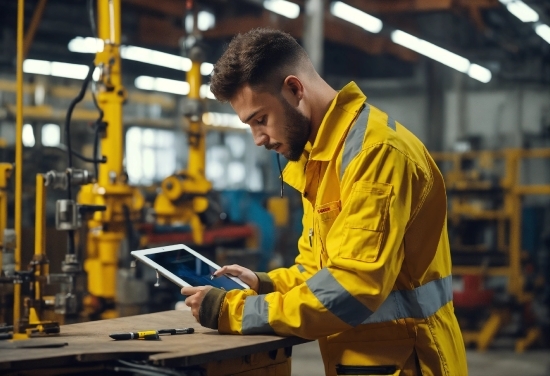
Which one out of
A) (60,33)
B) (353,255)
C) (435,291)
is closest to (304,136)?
(353,255)

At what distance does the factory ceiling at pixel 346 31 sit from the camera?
10383 millimetres

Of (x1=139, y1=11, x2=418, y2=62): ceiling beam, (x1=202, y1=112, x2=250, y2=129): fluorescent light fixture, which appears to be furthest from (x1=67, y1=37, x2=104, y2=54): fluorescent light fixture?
(x1=202, y1=112, x2=250, y2=129): fluorescent light fixture

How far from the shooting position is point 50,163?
8.84m

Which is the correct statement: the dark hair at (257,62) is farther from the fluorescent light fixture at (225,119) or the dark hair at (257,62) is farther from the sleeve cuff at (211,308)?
the fluorescent light fixture at (225,119)

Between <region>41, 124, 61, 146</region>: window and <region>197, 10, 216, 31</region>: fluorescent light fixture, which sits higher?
<region>197, 10, 216, 31</region>: fluorescent light fixture

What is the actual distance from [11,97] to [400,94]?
7.18m

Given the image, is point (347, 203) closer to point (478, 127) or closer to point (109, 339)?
point (109, 339)

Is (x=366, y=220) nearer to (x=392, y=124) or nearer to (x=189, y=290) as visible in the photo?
(x=392, y=124)

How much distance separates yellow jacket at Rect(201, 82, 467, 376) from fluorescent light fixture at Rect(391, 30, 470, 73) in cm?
905

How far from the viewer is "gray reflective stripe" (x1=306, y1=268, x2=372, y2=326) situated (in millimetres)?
1904

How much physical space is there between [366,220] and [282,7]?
758 cm

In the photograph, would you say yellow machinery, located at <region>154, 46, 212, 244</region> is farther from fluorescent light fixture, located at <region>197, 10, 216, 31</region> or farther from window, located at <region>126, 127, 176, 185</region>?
window, located at <region>126, 127, 176, 185</region>

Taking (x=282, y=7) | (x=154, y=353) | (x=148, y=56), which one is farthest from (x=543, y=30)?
(x=154, y=353)

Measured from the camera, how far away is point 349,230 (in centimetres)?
192
